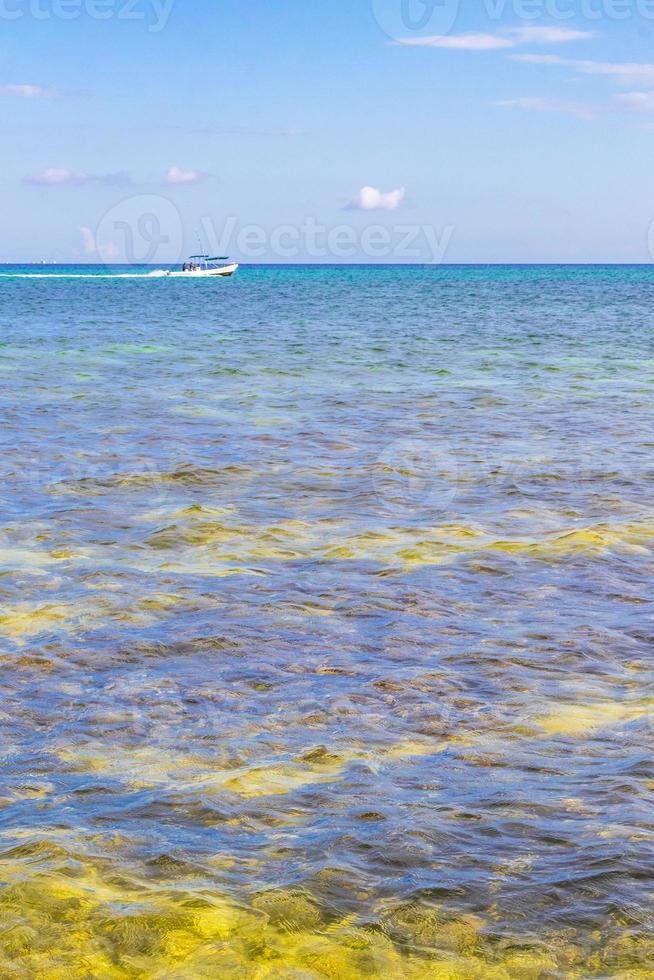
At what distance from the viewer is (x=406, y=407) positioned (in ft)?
80.0

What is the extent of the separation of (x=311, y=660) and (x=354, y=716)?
1105mm

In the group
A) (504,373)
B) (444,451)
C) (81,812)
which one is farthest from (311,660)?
(504,373)

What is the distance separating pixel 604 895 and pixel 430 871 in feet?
2.72

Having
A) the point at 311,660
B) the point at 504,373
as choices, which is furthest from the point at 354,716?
the point at 504,373

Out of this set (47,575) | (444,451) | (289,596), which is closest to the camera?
(289,596)

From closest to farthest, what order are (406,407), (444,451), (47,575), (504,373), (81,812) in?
(81,812), (47,575), (444,451), (406,407), (504,373)

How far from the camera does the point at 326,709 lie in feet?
24.3

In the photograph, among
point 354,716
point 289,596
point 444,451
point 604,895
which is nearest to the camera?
point 604,895

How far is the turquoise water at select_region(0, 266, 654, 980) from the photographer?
5.04 meters

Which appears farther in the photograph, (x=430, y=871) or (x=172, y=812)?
(x=172, y=812)

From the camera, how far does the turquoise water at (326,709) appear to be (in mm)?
5035

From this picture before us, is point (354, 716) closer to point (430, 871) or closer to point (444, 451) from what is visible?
point (430, 871)

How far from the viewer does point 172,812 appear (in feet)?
19.7

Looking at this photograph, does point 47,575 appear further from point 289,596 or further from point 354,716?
point 354,716
